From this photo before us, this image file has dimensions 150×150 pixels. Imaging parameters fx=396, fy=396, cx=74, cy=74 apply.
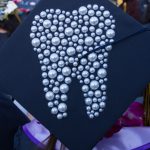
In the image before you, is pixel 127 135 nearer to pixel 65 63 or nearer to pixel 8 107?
pixel 65 63

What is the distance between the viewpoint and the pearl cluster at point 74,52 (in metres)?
0.83

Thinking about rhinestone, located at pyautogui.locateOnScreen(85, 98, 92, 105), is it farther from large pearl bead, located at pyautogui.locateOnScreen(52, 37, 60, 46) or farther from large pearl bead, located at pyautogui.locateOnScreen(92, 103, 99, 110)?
large pearl bead, located at pyautogui.locateOnScreen(52, 37, 60, 46)

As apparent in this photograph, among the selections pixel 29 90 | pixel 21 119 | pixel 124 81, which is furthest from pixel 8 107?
pixel 124 81

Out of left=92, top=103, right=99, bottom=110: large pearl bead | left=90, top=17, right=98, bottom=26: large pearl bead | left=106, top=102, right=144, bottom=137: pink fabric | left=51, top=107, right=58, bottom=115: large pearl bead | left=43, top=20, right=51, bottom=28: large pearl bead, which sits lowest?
left=106, top=102, right=144, bottom=137: pink fabric

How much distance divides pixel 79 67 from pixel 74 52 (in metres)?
0.03

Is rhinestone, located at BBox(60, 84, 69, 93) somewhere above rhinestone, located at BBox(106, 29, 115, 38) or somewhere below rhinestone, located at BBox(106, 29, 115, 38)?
below

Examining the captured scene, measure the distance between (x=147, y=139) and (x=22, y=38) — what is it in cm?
38

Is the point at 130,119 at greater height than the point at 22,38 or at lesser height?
lesser

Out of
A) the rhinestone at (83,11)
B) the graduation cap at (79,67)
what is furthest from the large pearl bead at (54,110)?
the rhinestone at (83,11)

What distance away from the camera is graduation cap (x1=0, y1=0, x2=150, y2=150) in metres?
0.84

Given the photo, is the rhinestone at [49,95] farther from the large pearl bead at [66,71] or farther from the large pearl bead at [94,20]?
the large pearl bead at [94,20]

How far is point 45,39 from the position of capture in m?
0.84

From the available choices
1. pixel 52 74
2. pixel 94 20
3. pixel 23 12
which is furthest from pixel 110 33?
pixel 23 12

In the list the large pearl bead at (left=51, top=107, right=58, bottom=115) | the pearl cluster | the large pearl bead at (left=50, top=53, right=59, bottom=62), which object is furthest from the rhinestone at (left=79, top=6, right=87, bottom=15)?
the large pearl bead at (left=51, top=107, right=58, bottom=115)
